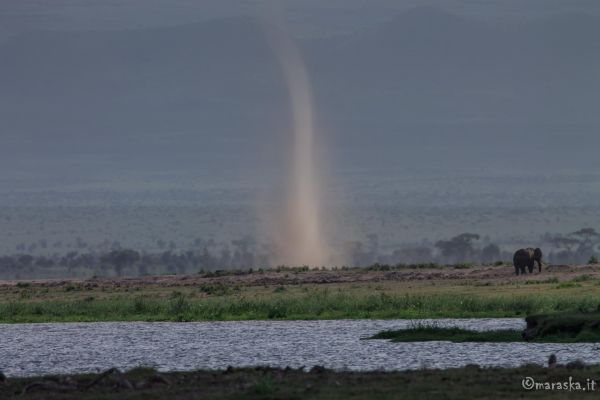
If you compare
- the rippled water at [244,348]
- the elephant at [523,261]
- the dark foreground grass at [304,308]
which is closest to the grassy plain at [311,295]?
the dark foreground grass at [304,308]

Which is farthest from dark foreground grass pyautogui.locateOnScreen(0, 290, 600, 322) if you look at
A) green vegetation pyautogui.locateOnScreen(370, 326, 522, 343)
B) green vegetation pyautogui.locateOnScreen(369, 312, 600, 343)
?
green vegetation pyautogui.locateOnScreen(369, 312, 600, 343)

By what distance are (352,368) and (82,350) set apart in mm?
9308

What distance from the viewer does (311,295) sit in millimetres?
53688

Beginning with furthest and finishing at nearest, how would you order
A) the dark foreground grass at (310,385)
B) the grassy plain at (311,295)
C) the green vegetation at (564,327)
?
the grassy plain at (311,295), the green vegetation at (564,327), the dark foreground grass at (310,385)

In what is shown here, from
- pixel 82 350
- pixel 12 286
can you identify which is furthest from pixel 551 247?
pixel 82 350

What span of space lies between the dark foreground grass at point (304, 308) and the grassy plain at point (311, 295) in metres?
0.03

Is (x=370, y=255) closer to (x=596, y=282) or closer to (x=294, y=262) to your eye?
(x=294, y=262)

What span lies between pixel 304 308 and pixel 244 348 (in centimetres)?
1224

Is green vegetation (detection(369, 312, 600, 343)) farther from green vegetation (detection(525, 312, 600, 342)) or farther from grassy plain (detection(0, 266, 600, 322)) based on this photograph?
grassy plain (detection(0, 266, 600, 322))

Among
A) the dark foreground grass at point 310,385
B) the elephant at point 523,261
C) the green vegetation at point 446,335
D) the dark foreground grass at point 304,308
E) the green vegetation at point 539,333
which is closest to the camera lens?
the dark foreground grass at point 310,385

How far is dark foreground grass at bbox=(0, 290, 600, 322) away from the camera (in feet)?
148

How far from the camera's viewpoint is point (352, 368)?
2941 cm

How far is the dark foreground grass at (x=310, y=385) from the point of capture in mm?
23438

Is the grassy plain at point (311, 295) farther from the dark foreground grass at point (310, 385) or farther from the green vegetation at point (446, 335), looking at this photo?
the dark foreground grass at point (310, 385)
